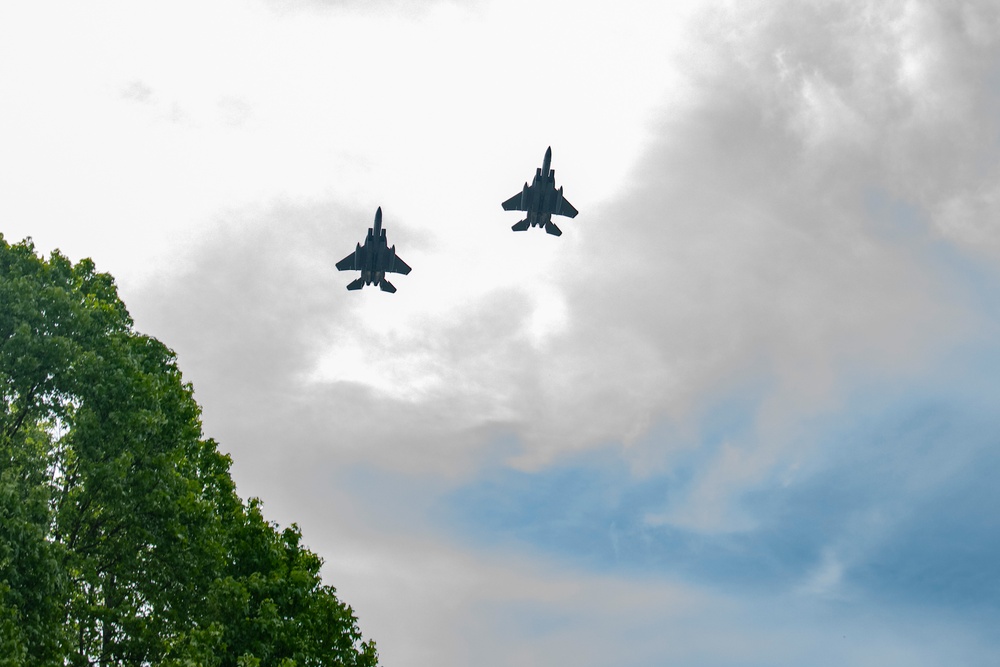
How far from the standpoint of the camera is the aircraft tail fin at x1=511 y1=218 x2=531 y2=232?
80.9m

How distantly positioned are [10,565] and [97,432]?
15.7 ft

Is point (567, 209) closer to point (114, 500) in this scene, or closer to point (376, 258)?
point (376, 258)

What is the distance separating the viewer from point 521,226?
81.7 metres

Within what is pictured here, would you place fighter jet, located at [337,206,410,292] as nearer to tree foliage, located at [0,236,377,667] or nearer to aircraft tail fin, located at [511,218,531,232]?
aircraft tail fin, located at [511,218,531,232]

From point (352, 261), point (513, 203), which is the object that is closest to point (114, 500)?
point (352, 261)

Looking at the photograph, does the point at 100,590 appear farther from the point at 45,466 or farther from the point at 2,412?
the point at 2,412

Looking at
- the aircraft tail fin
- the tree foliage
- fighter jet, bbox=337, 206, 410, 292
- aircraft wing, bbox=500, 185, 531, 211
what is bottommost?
the tree foliage

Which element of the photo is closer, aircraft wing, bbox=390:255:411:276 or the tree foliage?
the tree foliage

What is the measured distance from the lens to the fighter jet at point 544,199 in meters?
78.0

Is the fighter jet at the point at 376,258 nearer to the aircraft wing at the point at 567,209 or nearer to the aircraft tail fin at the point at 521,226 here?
the aircraft tail fin at the point at 521,226

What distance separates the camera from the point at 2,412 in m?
26.0

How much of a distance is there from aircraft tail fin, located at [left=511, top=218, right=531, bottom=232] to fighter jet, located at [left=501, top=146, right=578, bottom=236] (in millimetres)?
98

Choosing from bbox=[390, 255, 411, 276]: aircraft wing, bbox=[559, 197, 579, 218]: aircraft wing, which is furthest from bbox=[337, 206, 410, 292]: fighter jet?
A: bbox=[559, 197, 579, 218]: aircraft wing

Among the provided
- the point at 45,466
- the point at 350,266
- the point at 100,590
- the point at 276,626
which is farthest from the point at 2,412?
the point at 350,266
